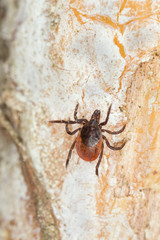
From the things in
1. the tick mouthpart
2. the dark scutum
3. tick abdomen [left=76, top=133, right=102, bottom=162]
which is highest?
the tick mouthpart

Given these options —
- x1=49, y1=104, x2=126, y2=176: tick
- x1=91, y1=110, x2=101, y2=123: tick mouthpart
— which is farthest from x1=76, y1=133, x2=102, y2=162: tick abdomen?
x1=91, y1=110, x2=101, y2=123: tick mouthpart

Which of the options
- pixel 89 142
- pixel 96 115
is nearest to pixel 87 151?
pixel 89 142

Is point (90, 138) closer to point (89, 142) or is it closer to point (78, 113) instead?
point (89, 142)

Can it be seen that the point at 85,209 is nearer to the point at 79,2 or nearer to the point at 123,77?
the point at 123,77

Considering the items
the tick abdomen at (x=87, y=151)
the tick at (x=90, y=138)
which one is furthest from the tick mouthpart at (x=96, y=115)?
the tick abdomen at (x=87, y=151)

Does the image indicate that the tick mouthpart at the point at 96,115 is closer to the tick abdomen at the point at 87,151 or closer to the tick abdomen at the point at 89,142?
the tick abdomen at the point at 89,142

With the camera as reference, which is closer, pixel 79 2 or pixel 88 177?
pixel 79 2

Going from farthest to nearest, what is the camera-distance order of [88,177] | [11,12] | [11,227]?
[88,177], [11,227], [11,12]

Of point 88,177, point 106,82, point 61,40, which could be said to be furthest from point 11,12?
point 88,177

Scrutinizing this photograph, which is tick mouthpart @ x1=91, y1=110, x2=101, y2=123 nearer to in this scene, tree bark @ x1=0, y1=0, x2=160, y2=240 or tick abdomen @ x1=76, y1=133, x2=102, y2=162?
tree bark @ x1=0, y1=0, x2=160, y2=240
